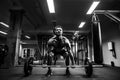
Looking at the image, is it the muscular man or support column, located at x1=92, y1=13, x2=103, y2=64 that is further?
the muscular man

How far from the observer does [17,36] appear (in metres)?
4.72

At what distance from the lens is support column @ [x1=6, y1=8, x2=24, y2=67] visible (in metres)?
4.48

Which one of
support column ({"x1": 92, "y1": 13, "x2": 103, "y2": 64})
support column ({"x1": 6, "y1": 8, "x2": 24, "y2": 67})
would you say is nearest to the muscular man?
support column ({"x1": 92, "y1": 13, "x2": 103, "y2": 64})

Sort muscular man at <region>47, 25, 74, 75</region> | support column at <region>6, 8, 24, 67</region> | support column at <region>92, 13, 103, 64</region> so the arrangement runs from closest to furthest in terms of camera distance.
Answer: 1. support column at <region>92, 13, 103, 64</region>
2. muscular man at <region>47, 25, 74, 75</region>
3. support column at <region>6, 8, 24, 67</region>

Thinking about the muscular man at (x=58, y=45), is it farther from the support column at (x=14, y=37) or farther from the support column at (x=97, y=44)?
the support column at (x=14, y=37)

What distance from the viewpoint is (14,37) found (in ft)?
15.4

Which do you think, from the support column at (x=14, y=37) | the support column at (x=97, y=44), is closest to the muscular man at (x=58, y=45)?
the support column at (x=97, y=44)

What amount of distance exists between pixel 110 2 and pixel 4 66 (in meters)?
5.52

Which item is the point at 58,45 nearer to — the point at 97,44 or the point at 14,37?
the point at 97,44

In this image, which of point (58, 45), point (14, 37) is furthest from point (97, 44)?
point (14, 37)

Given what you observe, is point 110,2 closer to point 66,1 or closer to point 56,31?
point 66,1

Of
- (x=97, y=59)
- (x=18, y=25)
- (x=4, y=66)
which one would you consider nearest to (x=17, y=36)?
(x=18, y=25)

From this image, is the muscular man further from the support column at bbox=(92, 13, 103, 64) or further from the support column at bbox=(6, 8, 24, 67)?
the support column at bbox=(6, 8, 24, 67)

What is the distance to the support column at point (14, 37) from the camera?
4.48 m
